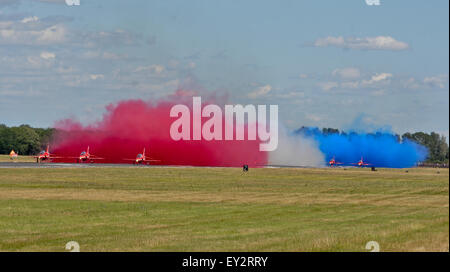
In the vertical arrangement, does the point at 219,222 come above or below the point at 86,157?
below

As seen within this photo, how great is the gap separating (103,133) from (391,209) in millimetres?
134387

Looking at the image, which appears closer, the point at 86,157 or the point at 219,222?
the point at 219,222

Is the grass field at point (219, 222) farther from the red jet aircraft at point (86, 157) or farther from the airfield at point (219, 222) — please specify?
the red jet aircraft at point (86, 157)

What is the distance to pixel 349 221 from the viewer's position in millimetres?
37750

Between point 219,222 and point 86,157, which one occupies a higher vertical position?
point 86,157

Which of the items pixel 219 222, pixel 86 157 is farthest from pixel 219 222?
pixel 86 157

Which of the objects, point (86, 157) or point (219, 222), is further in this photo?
point (86, 157)

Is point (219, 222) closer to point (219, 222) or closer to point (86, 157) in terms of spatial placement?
point (219, 222)

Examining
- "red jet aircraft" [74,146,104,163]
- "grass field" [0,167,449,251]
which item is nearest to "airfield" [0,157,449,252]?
"grass field" [0,167,449,251]

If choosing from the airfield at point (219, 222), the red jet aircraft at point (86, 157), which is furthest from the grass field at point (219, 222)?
the red jet aircraft at point (86, 157)

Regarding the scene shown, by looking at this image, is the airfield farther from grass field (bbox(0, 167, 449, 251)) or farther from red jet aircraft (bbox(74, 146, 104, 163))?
red jet aircraft (bbox(74, 146, 104, 163))

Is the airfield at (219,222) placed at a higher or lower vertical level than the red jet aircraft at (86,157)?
lower
